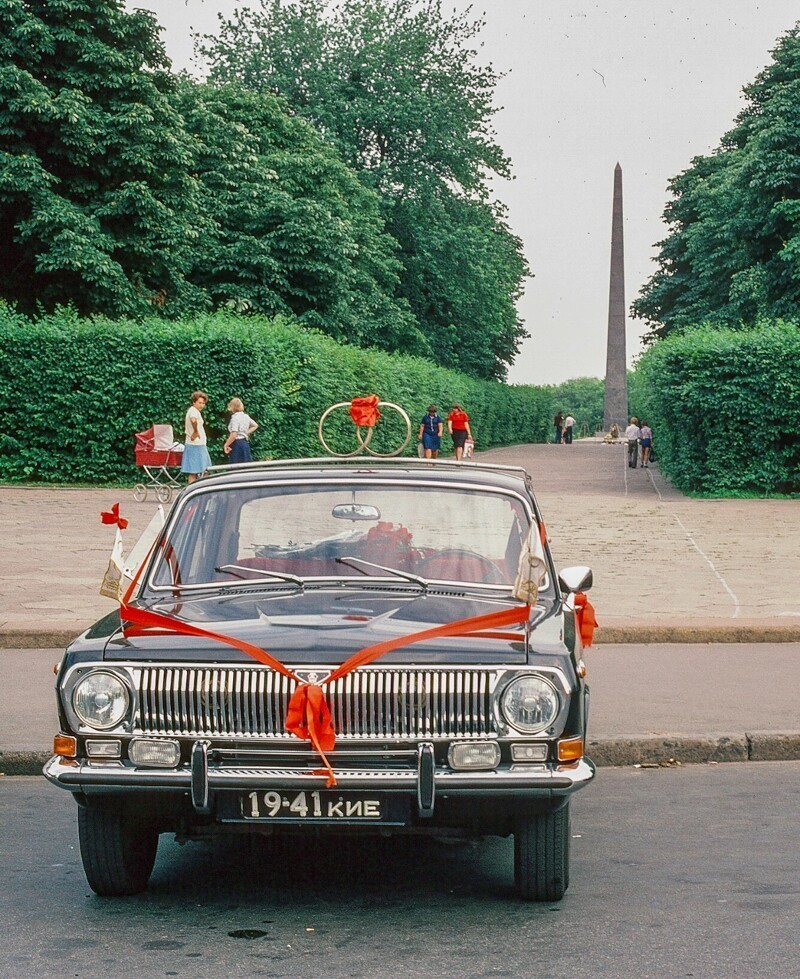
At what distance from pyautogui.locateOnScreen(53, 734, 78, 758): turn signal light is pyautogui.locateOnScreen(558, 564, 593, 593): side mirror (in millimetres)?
2120

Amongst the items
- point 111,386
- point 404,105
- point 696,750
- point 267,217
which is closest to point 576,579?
point 696,750

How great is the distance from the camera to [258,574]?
6.12 metres

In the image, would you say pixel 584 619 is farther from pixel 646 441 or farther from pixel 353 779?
pixel 646 441

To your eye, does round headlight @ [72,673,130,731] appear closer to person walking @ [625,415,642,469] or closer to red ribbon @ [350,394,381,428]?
red ribbon @ [350,394,381,428]

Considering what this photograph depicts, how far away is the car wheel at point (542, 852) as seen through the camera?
532 cm

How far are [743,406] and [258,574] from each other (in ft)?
80.9

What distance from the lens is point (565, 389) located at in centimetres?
19350

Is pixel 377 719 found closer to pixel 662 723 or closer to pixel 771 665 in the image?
pixel 662 723

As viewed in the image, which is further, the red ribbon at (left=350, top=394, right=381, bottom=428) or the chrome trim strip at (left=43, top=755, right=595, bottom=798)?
the red ribbon at (left=350, top=394, right=381, bottom=428)

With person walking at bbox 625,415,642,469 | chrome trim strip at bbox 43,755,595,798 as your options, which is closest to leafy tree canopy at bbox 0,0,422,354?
person walking at bbox 625,415,642,469

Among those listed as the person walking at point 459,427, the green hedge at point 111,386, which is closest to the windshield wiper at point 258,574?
the green hedge at point 111,386

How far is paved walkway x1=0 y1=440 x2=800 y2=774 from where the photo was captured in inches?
326

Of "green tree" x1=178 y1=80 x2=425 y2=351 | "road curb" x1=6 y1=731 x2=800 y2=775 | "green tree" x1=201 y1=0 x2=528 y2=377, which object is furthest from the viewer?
"green tree" x1=201 y1=0 x2=528 y2=377

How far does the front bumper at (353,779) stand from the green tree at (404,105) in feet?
178
